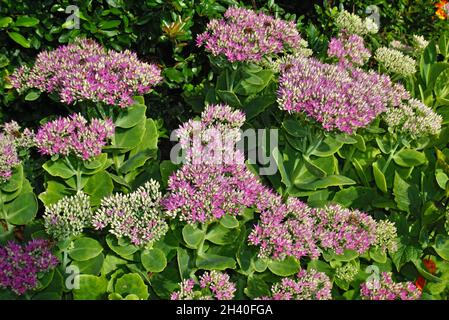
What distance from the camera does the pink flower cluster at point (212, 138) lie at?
Result: 2.23 metres

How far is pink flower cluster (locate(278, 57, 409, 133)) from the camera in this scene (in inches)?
92.3

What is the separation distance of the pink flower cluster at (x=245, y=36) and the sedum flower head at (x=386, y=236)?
1.02 m

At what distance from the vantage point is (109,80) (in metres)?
2.46

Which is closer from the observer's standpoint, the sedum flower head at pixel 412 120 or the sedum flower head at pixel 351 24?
the sedum flower head at pixel 412 120

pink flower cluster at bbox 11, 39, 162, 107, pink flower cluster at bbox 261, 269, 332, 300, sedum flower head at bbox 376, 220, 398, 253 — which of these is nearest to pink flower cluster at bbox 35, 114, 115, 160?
pink flower cluster at bbox 11, 39, 162, 107

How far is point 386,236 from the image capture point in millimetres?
2500

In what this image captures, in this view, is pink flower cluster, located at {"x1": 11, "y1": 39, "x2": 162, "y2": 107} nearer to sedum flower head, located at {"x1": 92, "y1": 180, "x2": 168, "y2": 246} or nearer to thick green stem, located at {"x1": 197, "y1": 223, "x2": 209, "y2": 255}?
sedum flower head, located at {"x1": 92, "y1": 180, "x2": 168, "y2": 246}

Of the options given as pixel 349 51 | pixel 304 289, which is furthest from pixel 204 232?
pixel 349 51

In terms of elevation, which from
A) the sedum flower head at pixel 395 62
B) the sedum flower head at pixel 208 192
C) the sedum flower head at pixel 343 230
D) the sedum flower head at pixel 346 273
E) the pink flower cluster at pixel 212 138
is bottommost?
the sedum flower head at pixel 346 273

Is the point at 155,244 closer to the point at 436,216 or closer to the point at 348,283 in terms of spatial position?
the point at 348,283

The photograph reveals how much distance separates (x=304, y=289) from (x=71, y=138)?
1.19m

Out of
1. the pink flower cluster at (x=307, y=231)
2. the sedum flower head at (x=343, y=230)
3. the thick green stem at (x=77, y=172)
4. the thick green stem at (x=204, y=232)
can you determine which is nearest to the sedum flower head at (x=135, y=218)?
the thick green stem at (x=204, y=232)

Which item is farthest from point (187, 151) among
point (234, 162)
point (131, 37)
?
point (131, 37)

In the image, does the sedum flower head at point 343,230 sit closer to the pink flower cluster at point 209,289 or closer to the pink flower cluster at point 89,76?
the pink flower cluster at point 209,289
